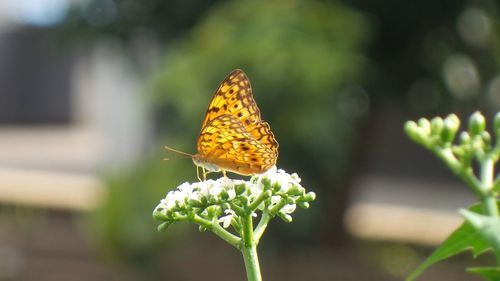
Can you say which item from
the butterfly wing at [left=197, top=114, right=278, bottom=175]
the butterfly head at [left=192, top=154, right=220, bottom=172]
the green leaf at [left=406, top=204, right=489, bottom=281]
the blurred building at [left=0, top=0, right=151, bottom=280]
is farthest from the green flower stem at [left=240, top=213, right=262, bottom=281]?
the blurred building at [left=0, top=0, right=151, bottom=280]

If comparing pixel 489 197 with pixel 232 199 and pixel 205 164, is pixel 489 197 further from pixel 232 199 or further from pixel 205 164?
pixel 205 164

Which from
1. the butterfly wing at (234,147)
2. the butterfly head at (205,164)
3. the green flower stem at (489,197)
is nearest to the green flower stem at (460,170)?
the green flower stem at (489,197)

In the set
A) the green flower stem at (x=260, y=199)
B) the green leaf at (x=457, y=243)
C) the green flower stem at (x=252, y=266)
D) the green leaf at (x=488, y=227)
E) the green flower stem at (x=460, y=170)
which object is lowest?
the green flower stem at (x=252, y=266)

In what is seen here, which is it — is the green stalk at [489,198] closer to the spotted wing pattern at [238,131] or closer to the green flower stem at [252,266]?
the green flower stem at [252,266]

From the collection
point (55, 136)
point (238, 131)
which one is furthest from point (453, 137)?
point (55, 136)

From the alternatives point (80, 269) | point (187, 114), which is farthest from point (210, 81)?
point (80, 269)

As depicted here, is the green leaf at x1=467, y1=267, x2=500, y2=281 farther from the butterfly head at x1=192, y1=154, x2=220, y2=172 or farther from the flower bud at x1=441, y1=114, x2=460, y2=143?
the butterfly head at x1=192, y1=154, x2=220, y2=172
